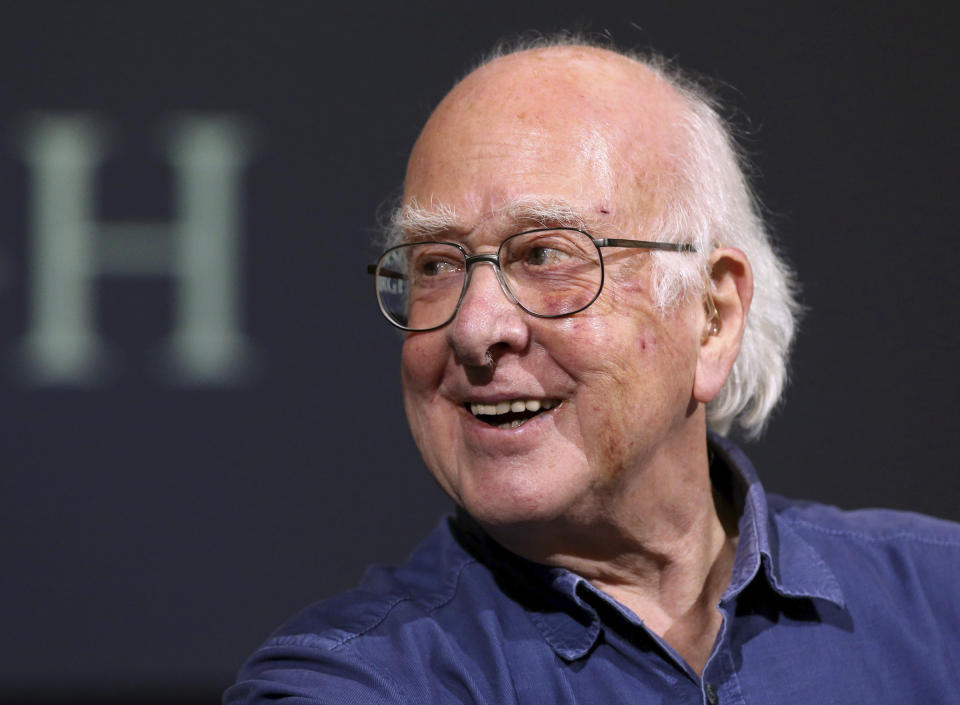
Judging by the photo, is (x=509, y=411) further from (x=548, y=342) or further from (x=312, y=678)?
(x=312, y=678)

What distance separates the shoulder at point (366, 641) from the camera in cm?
122

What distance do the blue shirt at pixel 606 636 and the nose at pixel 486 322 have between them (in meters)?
0.29

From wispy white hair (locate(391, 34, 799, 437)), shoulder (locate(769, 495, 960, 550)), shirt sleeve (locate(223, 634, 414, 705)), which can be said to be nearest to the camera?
shirt sleeve (locate(223, 634, 414, 705))

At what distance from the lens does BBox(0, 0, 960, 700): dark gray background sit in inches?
111

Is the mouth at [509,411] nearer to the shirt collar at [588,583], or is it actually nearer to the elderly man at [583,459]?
the elderly man at [583,459]

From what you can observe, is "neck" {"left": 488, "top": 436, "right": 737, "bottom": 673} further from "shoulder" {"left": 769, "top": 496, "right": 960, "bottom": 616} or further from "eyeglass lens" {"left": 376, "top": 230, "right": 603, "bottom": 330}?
"eyeglass lens" {"left": 376, "top": 230, "right": 603, "bottom": 330}

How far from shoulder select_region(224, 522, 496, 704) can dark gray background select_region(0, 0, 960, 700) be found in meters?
1.46

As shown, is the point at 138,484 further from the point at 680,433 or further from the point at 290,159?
the point at 680,433

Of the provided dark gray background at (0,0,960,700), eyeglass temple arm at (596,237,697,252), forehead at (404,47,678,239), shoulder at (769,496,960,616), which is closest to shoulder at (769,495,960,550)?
shoulder at (769,496,960,616)

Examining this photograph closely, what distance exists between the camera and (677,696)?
1316 mm

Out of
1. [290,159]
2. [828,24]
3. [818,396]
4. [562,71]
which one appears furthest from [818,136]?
[562,71]

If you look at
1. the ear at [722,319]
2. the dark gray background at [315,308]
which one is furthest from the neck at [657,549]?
the dark gray background at [315,308]

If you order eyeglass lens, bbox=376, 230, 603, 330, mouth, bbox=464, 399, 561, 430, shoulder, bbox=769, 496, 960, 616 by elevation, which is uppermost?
eyeglass lens, bbox=376, 230, 603, 330

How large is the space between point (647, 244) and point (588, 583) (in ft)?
1.46
